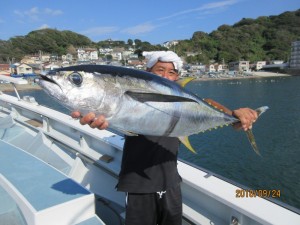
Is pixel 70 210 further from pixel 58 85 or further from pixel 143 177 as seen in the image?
pixel 58 85

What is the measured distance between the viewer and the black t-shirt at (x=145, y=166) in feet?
7.42

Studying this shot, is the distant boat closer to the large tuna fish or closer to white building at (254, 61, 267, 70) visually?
the large tuna fish

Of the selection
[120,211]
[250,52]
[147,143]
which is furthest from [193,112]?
[250,52]

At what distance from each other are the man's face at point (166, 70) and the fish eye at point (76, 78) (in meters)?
1.02

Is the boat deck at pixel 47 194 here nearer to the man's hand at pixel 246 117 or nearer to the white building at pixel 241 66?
the man's hand at pixel 246 117

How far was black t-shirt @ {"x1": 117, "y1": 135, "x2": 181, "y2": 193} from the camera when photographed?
2.26 meters

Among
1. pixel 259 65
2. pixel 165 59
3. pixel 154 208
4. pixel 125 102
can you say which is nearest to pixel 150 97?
pixel 125 102

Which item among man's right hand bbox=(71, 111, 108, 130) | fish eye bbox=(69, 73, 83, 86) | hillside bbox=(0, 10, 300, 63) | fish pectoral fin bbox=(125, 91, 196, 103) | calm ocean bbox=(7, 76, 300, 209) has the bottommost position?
calm ocean bbox=(7, 76, 300, 209)

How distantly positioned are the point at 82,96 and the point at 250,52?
142 metres

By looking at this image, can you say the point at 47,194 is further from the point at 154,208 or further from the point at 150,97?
the point at 150,97

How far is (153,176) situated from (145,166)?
4.5 inches

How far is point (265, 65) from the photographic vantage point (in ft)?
397

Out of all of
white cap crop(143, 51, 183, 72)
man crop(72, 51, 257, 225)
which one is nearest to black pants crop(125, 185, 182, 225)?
man crop(72, 51, 257, 225)

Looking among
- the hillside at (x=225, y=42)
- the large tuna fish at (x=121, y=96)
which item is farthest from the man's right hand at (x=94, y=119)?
the hillside at (x=225, y=42)
